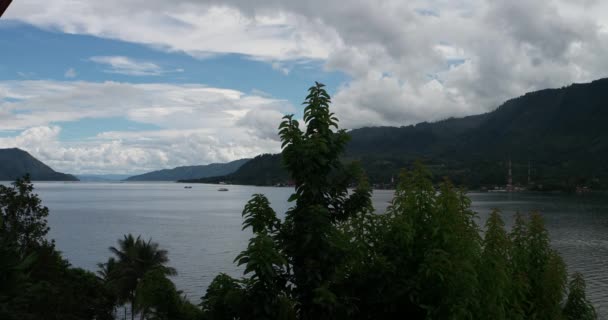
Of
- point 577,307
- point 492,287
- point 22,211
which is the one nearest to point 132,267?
point 22,211

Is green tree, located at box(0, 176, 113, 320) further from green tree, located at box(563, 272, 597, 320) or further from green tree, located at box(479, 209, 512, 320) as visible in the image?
green tree, located at box(563, 272, 597, 320)

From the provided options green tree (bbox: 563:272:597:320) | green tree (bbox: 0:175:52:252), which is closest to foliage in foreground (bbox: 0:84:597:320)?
green tree (bbox: 563:272:597:320)

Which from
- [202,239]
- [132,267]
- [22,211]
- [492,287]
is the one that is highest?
[22,211]

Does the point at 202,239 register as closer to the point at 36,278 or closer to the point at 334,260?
the point at 36,278

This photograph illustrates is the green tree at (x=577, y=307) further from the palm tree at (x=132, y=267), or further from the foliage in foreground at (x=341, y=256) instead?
the palm tree at (x=132, y=267)

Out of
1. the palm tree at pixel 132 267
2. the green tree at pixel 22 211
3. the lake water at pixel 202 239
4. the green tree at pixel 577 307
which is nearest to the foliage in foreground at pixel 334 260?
the green tree at pixel 577 307

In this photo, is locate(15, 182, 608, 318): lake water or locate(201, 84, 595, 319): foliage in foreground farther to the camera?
locate(15, 182, 608, 318): lake water

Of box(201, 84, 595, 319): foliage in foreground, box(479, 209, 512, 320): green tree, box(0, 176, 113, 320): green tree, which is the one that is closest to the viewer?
box(0, 176, 113, 320): green tree

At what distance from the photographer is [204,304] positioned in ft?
34.6

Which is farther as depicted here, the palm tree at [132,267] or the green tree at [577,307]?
the palm tree at [132,267]

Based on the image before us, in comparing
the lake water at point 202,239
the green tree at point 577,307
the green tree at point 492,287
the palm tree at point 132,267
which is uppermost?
the green tree at point 492,287

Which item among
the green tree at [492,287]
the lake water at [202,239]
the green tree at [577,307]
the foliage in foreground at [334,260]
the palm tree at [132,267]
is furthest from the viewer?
the lake water at [202,239]

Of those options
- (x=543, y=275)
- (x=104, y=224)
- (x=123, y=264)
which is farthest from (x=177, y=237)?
(x=543, y=275)

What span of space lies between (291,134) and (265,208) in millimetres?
1614
